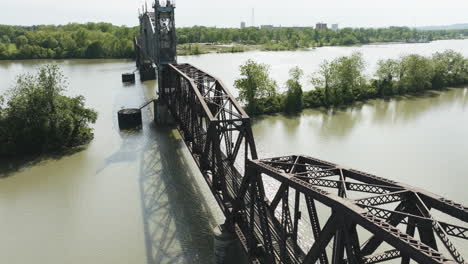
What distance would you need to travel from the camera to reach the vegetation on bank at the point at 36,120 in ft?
87.8

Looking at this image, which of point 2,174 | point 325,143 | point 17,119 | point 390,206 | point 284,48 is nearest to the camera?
point 390,206

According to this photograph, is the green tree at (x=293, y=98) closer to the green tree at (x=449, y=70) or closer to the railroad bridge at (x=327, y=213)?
the railroad bridge at (x=327, y=213)

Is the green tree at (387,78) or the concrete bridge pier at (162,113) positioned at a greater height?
the green tree at (387,78)

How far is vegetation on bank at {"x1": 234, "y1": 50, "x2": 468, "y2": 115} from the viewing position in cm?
3919

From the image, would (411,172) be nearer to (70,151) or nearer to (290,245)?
(290,245)

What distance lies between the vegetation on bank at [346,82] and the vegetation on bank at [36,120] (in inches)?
737

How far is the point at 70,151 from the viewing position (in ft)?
92.9

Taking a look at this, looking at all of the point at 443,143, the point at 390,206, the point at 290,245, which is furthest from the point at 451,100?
the point at 290,245

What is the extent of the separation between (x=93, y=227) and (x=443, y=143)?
95.9ft

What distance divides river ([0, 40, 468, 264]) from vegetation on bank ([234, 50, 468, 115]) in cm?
239

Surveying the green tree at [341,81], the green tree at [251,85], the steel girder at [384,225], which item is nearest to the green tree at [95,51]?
the green tree at [251,85]

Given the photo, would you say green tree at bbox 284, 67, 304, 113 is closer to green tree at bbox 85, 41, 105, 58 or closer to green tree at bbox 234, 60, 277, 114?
green tree at bbox 234, 60, 277, 114

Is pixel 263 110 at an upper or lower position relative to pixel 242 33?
lower

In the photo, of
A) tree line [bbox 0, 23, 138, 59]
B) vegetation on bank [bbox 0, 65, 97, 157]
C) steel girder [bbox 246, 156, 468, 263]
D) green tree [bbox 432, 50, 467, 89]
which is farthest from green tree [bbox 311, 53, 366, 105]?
tree line [bbox 0, 23, 138, 59]
